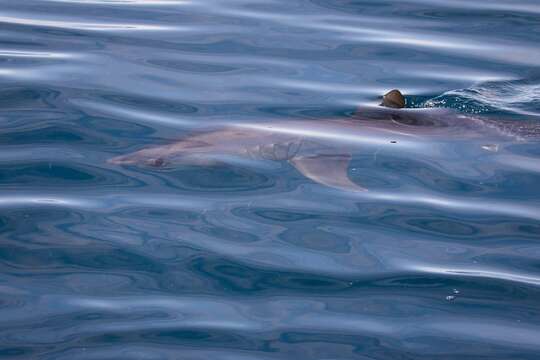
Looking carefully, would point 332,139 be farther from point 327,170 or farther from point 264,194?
point 264,194

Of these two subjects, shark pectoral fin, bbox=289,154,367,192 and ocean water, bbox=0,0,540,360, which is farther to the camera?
shark pectoral fin, bbox=289,154,367,192

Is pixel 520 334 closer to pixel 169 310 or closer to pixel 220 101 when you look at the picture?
pixel 169 310

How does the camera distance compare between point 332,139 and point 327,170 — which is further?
point 332,139

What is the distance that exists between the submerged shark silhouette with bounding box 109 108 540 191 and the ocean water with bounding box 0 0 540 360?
36 millimetres

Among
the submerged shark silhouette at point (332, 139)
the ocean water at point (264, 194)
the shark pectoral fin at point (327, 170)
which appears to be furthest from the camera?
the submerged shark silhouette at point (332, 139)

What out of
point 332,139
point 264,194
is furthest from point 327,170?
point 332,139

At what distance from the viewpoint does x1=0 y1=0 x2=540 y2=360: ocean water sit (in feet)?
13.7

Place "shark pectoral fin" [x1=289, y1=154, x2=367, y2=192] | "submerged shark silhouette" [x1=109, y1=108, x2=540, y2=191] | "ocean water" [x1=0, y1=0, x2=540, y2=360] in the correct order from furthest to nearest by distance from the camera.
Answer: "submerged shark silhouette" [x1=109, y1=108, x2=540, y2=191] < "shark pectoral fin" [x1=289, y1=154, x2=367, y2=192] < "ocean water" [x1=0, y1=0, x2=540, y2=360]

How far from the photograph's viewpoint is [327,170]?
18.3 ft

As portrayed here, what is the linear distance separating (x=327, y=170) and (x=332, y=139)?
3.02 feet

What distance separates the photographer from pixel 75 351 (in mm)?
3994

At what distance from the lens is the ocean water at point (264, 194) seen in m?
4.19

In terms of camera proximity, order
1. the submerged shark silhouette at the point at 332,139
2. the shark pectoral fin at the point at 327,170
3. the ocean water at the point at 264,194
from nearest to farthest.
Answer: the ocean water at the point at 264,194 < the shark pectoral fin at the point at 327,170 < the submerged shark silhouette at the point at 332,139

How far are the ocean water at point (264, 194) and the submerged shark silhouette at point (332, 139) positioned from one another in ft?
0.12
